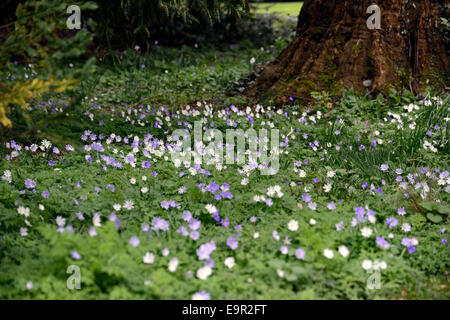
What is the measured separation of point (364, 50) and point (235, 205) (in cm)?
313

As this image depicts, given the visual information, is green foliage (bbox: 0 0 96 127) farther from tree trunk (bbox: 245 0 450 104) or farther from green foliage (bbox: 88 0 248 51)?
tree trunk (bbox: 245 0 450 104)

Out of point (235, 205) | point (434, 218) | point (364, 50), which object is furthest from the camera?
point (364, 50)

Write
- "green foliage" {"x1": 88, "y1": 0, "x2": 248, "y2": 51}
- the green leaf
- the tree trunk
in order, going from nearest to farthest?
1. the green leaf
2. the tree trunk
3. "green foliage" {"x1": 88, "y1": 0, "x2": 248, "y2": 51}

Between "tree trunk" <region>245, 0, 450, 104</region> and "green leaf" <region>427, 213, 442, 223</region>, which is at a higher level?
"tree trunk" <region>245, 0, 450, 104</region>

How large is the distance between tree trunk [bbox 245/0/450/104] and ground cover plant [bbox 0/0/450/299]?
237 mm

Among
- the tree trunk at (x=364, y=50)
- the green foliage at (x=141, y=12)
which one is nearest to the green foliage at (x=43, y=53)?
the green foliage at (x=141, y=12)

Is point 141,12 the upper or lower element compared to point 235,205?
upper

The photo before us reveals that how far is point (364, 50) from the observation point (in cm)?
525

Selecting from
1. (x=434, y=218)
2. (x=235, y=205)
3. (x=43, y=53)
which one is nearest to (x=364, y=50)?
(x=434, y=218)

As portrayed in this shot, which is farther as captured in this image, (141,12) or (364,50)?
(141,12)

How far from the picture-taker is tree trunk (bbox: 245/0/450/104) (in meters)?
5.25

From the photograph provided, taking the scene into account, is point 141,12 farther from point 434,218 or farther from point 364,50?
point 434,218

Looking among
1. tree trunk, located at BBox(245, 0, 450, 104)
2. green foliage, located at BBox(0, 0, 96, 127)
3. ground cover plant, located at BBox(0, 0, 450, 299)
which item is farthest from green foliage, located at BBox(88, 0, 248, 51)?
green foliage, located at BBox(0, 0, 96, 127)

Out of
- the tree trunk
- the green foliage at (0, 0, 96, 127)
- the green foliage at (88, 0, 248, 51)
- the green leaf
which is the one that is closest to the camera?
the green foliage at (0, 0, 96, 127)
